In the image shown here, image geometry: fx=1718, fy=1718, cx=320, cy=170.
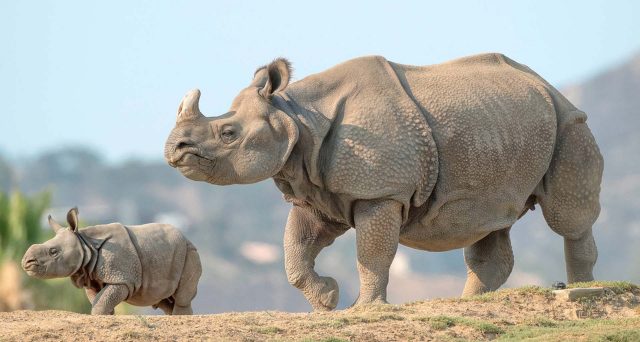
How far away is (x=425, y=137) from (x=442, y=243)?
1.27 m

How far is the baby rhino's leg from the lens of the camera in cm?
1728

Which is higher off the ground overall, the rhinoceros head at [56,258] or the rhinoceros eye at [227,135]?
the rhinoceros eye at [227,135]

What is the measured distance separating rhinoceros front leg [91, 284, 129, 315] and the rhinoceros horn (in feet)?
7.14

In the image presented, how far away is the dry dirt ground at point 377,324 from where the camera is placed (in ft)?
42.0

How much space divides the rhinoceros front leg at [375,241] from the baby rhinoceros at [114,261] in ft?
8.05

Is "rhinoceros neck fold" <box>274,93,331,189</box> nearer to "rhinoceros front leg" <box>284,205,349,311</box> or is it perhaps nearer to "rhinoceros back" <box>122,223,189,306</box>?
"rhinoceros front leg" <box>284,205,349,311</box>

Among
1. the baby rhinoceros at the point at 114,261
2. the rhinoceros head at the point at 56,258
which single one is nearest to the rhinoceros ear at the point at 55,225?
the baby rhinoceros at the point at 114,261

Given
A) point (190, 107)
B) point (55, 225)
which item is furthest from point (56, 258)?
point (190, 107)

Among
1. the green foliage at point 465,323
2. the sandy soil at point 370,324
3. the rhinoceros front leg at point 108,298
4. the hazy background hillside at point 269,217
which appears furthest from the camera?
the hazy background hillside at point 269,217

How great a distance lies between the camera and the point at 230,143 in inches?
587

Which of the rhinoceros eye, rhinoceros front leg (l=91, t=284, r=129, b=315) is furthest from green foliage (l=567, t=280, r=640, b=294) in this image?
rhinoceros front leg (l=91, t=284, r=129, b=315)

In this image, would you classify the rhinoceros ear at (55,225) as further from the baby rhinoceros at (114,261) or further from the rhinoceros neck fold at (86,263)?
the rhinoceros neck fold at (86,263)

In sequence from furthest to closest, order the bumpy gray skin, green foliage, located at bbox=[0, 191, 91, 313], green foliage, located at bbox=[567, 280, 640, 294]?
green foliage, located at bbox=[0, 191, 91, 313], green foliage, located at bbox=[567, 280, 640, 294], the bumpy gray skin

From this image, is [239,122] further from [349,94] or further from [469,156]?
[469,156]
